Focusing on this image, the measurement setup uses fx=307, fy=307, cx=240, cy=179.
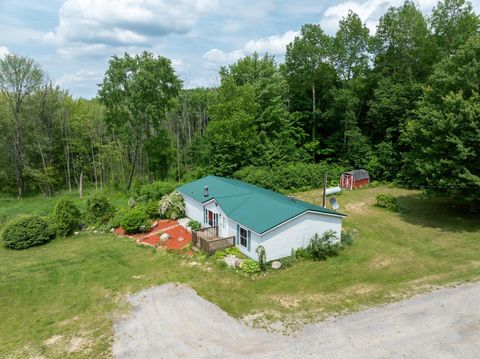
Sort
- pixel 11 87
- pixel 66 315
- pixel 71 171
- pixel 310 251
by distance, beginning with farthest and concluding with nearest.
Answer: pixel 71 171 → pixel 11 87 → pixel 310 251 → pixel 66 315

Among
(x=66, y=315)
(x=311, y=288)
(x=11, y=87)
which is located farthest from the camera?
(x=11, y=87)

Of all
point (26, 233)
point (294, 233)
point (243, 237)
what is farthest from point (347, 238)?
point (26, 233)

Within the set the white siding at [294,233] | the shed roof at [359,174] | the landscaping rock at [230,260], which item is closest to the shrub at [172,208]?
the landscaping rock at [230,260]

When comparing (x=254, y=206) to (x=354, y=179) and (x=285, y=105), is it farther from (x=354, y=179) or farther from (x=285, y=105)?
(x=285, y=105)

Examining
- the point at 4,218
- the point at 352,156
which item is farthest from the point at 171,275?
the point at 352,156

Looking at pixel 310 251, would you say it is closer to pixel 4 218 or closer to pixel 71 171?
pixel 4 218

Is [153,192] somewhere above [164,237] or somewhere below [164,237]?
above
